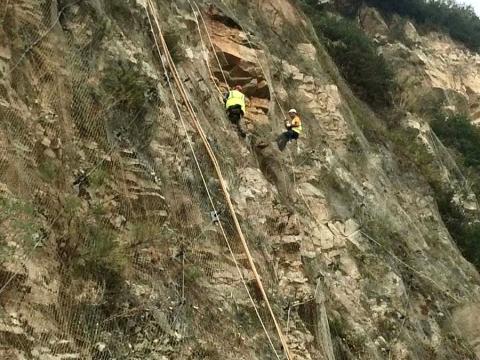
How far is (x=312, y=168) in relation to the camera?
531 inches

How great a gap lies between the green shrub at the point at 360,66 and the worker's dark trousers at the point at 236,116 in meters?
9.81

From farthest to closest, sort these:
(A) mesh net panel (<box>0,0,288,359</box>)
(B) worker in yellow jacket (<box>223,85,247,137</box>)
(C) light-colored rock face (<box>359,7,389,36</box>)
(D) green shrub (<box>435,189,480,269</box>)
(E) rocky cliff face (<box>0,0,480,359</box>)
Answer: (C) light-colored rock face (<box>359,7,389,36</box>) < (D) green shrub (<box>435,189,480,269</box>) < (B) worker in yellow jacket (<box>223,85,247,137</box>) < (E) rocky cliff face (<box>0,0,480,359</box>) < (A) mesh net panel (<box>0,0,288,359</box>)

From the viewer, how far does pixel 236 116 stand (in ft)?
38.0

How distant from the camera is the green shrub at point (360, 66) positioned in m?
20.8

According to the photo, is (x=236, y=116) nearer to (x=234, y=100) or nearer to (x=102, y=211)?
(x=234, y=100)

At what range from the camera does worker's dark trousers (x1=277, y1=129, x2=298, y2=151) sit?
12867 millimetres

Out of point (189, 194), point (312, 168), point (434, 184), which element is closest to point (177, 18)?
point (312, 168)

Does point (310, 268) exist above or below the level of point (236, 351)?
below

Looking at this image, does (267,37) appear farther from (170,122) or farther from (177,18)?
(170,122)

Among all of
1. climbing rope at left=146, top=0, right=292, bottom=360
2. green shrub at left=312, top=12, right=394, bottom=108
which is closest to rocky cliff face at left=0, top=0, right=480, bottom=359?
climbing rope at left=146, top=0, right=292, bottom=360

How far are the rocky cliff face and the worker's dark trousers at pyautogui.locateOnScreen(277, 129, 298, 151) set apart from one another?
269mm

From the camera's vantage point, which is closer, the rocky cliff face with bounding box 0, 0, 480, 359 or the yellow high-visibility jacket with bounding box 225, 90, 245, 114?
the rocky cliff face with bounding box 0, 0, 480, 359

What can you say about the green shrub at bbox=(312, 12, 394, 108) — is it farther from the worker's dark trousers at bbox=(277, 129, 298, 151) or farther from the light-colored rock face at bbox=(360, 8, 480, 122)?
the worker's dark trousers at bbox=(277, 129, 298, 151)

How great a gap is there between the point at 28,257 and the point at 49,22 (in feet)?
11.4
